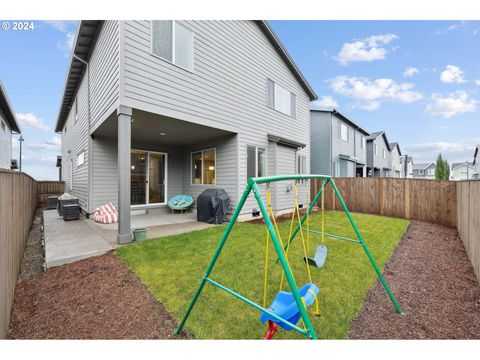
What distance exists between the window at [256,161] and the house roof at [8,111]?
12.5 meters

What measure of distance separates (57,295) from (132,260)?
111cm

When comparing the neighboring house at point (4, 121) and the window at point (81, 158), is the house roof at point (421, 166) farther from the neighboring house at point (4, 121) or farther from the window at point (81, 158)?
the neighboring house at point (4, 121)

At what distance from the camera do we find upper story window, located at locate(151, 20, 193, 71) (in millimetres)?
5473

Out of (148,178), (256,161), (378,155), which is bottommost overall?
(148,178)

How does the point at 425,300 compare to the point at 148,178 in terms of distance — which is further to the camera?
the point at 148,178

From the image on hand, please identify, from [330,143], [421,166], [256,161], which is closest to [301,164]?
[256,161]

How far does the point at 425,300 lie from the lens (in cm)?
292

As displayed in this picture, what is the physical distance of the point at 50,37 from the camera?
6195mm

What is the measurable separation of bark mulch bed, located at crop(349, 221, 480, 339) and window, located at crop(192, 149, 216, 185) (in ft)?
20.1

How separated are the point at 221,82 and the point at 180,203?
4.78 meters

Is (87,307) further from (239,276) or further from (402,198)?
(402,198)

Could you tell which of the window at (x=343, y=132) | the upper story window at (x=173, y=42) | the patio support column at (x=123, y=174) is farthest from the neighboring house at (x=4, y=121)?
the window at (x=343, y=132)
